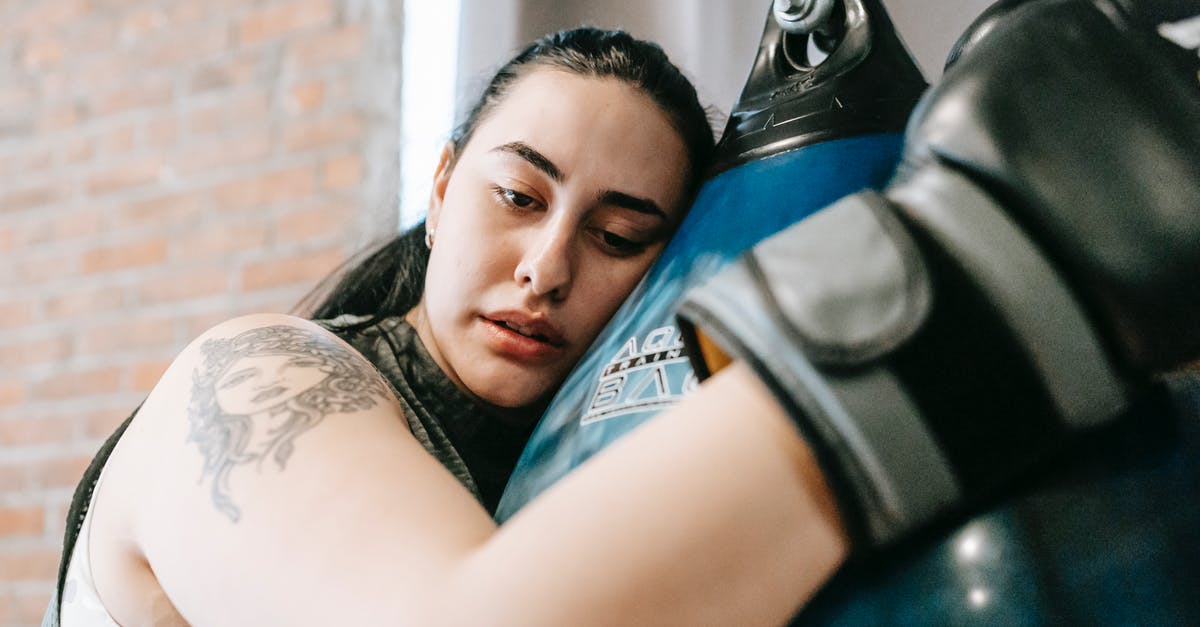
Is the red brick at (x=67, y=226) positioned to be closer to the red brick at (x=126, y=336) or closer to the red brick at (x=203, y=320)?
the red brick at (x=126, y=336)

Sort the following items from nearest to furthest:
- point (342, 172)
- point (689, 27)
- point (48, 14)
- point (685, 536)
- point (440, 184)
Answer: point (685, 536) → point (440, 184) → point (689, 27) → point (342, 172) → point (48, 14)

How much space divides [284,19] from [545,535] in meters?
1.67

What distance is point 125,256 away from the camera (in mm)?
1798

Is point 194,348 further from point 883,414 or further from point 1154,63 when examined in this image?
point 1154,63

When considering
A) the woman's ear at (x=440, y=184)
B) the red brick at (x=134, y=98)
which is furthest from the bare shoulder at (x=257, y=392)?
the red brick at (x=134, y=98)

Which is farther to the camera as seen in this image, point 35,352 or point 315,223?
point 35,352

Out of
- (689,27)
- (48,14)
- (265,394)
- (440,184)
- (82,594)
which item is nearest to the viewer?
(265,394)

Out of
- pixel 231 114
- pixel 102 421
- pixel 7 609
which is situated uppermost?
pixel 231 114

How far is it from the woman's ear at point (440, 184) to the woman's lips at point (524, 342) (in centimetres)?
25

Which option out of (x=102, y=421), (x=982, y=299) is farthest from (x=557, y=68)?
(x=102, y=421)

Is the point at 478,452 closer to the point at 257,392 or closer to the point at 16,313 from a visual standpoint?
the point at 257,392

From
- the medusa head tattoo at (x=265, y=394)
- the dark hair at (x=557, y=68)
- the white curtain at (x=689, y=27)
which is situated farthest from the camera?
the white curtain at (x=689, y=27)

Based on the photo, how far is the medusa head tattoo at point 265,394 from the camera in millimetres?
443

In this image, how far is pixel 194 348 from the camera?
573 mm
